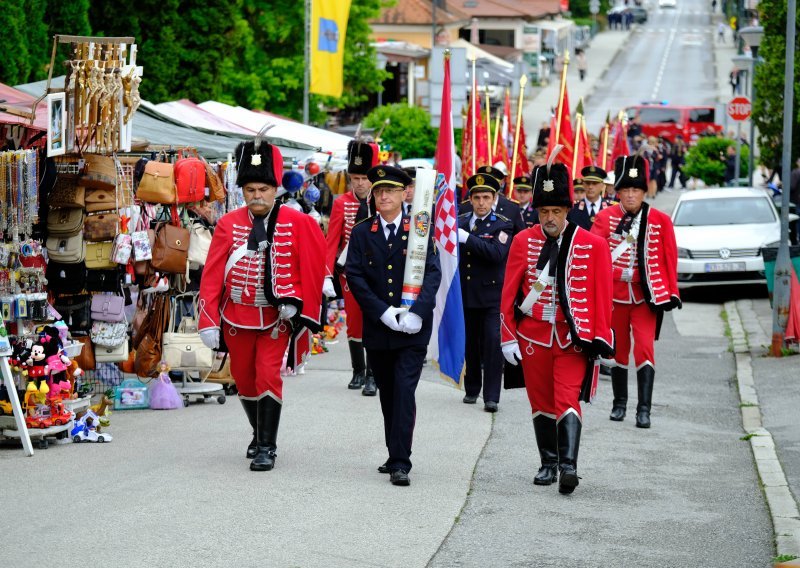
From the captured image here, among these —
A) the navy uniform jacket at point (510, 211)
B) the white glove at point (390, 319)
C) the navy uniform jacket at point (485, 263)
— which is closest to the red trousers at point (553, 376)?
the white glove at point (390, 319)

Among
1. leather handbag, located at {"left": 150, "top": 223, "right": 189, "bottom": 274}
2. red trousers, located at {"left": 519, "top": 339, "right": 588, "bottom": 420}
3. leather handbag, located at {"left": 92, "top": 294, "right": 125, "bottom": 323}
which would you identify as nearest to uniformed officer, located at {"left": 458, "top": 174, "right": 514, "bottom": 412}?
leather handbag, located at {"left": 150, "top": 223, "right": 189, "bottom": 274}

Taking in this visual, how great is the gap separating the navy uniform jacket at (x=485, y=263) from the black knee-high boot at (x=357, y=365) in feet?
3.43

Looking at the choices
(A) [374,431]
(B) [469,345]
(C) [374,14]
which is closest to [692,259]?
(B) [469,345]

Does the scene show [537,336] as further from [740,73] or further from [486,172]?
[740,73]

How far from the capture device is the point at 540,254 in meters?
9.55

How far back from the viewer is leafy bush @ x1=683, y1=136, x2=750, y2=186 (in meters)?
44.8

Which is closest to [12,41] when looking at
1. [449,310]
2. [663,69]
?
[449,310]

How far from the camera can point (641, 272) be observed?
39.9 ft

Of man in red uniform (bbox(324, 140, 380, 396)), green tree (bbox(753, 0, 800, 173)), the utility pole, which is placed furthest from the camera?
green tree (bbox(753, 0, 800, 173))

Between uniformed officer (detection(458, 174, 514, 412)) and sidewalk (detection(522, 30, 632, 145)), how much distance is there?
38.2m

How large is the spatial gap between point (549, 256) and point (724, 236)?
14.1 metres

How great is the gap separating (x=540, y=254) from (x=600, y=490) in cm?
151

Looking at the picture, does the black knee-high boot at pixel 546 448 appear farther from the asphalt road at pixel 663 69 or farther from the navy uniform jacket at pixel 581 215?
the asphalt road at pixel 663 69

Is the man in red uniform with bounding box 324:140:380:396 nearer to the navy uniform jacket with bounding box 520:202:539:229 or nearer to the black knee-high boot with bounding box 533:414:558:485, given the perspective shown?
the navy uniform jacket with bounding box 520:202:539:229
